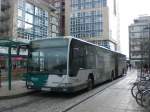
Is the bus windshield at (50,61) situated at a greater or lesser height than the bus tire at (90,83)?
greater

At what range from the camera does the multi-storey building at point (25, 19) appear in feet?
206

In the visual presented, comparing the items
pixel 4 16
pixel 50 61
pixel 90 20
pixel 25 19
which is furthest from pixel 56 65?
pixel 90 20

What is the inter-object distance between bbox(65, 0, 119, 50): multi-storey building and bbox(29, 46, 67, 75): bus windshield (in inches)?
3492

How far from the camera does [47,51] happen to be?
45.1 feet

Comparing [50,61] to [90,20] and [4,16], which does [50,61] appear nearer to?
[4,16]

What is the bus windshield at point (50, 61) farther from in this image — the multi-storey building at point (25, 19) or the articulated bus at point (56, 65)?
the multi-storey building at point (25, 19)

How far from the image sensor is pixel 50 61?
44.3ft

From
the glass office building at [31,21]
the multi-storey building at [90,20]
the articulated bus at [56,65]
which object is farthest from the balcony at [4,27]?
the articulated bus at [56,65]

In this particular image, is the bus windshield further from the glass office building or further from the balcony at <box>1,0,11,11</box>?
the balcony at <box>1,0,11,11</box>

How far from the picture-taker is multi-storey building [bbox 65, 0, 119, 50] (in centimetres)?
10209

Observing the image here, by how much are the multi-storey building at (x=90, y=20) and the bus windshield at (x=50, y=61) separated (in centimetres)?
8870

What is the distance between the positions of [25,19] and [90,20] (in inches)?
1593

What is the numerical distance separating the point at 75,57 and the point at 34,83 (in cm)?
225

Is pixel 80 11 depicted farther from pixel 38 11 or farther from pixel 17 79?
pixel 17 79
